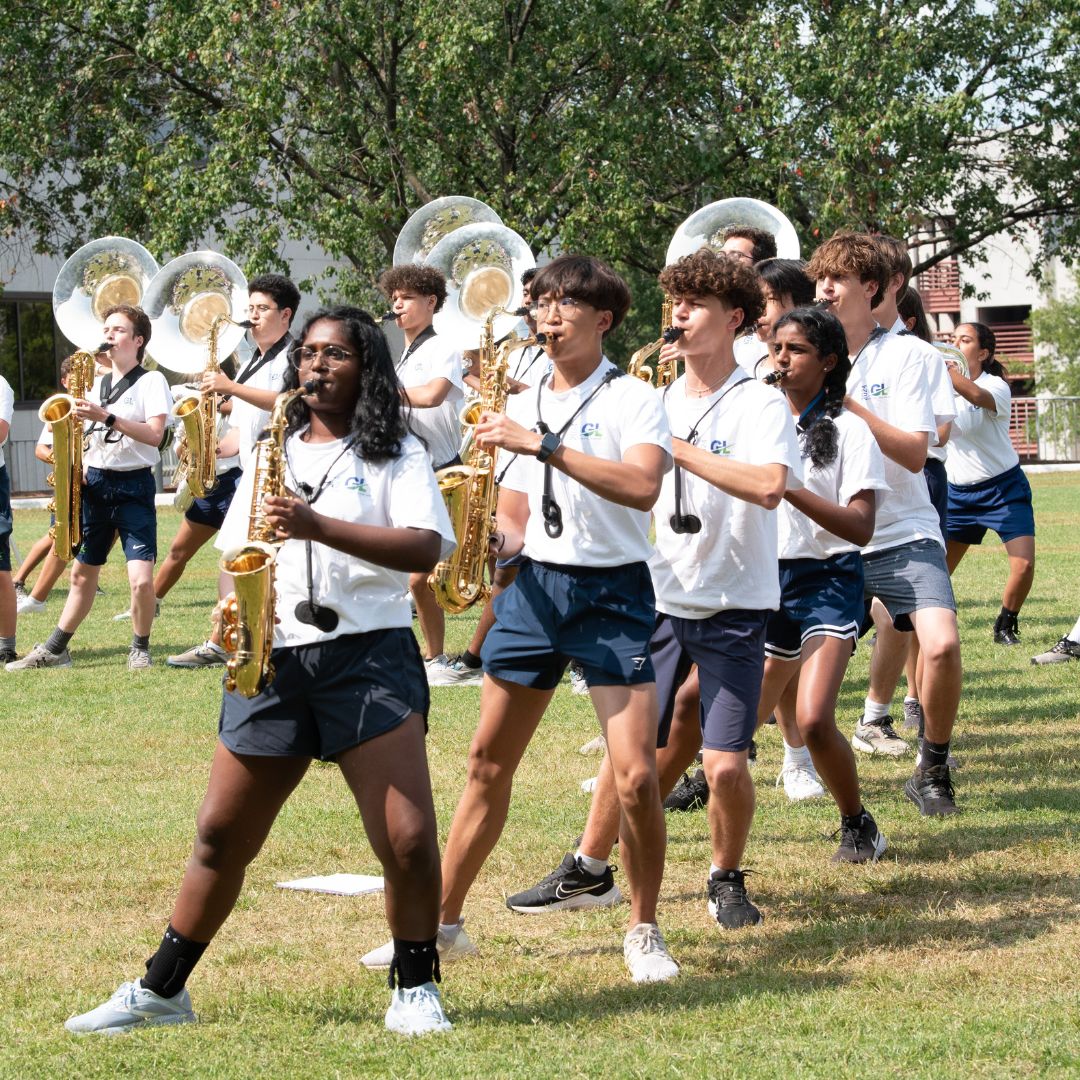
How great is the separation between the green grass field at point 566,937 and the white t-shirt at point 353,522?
1.04m

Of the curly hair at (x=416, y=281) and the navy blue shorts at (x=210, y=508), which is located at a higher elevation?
the curly hair at (x=416, y=281)

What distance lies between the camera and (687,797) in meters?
6.75

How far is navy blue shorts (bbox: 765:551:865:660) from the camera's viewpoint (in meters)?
5.91

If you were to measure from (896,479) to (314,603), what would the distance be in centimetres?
289

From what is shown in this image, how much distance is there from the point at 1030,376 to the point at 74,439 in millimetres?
39306

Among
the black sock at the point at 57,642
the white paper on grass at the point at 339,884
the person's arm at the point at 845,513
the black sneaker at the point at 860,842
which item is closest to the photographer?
the person's arm at the point at 845,513

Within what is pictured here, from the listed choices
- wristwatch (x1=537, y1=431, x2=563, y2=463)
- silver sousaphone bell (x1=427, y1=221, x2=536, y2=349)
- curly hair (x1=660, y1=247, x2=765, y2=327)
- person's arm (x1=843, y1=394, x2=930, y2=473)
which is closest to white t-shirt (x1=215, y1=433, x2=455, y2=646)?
wristwatch (x1=537, y1=431, x2=563, y2=463)

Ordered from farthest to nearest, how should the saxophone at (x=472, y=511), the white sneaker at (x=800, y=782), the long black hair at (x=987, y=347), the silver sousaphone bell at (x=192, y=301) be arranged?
the silver sousaphone bell at (x=192, y=301) < the long black hair at (x=987, y=347) < the white sneaker at (x=800, y=782) < the saxophone at (x=472, y=511)

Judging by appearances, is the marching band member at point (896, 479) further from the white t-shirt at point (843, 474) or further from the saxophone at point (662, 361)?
the saxophone at point (662, 361)

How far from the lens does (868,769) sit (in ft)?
24.3

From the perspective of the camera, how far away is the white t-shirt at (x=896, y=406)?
6.16 metres

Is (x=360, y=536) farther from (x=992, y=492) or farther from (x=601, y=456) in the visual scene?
(x=992, y=492)

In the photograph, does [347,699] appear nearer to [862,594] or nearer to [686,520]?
[686,520]

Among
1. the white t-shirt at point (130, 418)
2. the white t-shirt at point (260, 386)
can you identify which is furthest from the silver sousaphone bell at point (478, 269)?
the white t-shirt at point (130, 418)
